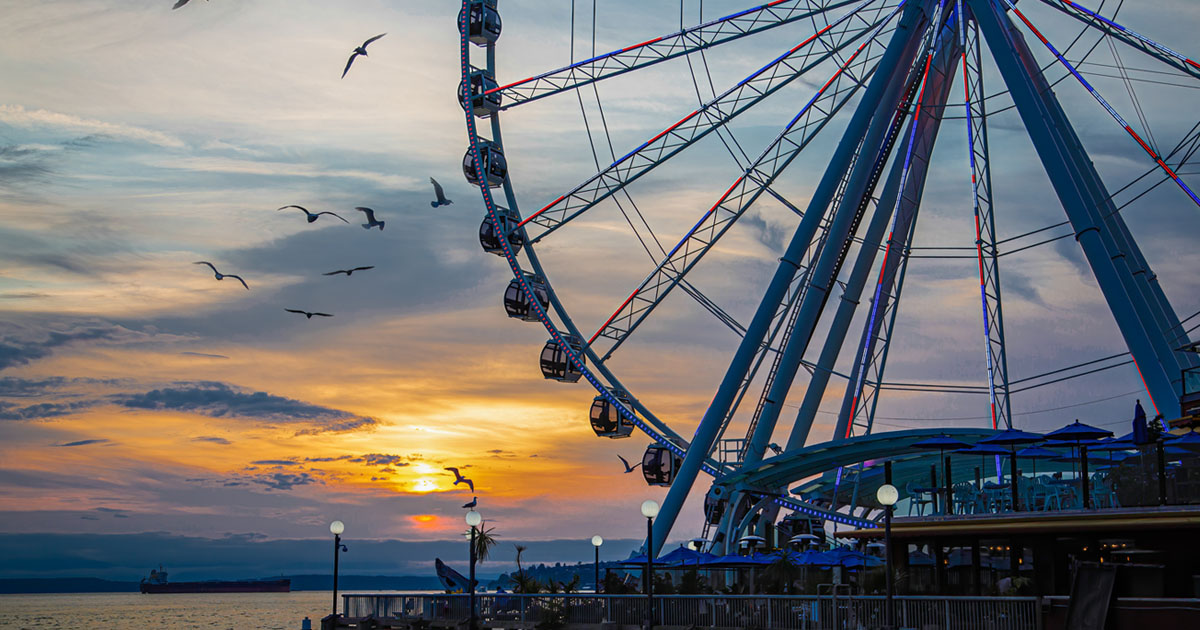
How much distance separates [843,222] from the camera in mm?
39656

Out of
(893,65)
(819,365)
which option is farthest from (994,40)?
(819,365)

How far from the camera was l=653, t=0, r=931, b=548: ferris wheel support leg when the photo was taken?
39562 millimetres

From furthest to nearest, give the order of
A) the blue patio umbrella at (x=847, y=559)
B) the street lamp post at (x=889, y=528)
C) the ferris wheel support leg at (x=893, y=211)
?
1. the ferris wheel support leg at (x=893, y=211)
2. the blue patio umbrella at (x=847, y=559)
3. the street lamp post at (x=889, y=528)

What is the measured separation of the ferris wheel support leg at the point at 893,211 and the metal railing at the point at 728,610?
1183cm

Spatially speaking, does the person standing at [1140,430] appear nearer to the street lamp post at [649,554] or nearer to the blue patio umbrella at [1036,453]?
the blue patio umbrella at [1036,453]

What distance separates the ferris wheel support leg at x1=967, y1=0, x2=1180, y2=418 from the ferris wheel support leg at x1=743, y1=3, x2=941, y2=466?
3.76 metres

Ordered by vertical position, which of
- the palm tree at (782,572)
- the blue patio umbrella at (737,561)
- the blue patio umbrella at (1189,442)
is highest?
the blue patio umbrella at (1189,442)

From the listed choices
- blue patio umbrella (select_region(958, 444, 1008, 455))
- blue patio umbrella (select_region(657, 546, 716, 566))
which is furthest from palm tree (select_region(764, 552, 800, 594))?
blue patio umbrella (select_region(958, 444, 1008, 455))

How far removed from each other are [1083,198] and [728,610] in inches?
565

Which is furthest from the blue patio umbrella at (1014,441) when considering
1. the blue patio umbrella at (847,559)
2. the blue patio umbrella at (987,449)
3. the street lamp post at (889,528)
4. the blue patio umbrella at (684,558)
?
the blue patio umbrella at (684,558)

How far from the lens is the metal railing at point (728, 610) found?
89.6 feet

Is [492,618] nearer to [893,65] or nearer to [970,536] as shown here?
[970,536]

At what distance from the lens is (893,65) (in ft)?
129

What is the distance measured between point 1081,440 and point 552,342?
810 inches
